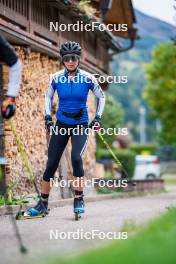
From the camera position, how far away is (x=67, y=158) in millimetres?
19156

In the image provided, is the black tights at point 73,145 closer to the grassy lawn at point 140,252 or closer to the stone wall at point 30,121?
the stone wall at point 30,121

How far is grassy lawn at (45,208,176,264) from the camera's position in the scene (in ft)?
18.9

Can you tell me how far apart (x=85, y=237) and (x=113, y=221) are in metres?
2.24

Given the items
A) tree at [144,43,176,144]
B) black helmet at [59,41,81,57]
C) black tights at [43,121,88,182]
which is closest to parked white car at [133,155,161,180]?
tree at [144,43,176,144]

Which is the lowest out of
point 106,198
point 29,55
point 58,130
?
point 106,198

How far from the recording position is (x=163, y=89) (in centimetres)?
5672

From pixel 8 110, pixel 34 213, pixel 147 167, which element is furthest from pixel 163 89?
pixel 8 110

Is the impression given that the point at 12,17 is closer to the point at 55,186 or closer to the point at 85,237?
the point at 55,186

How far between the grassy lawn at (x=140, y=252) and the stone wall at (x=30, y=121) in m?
9.18

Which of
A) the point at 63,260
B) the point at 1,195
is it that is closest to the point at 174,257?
the point at 63,260

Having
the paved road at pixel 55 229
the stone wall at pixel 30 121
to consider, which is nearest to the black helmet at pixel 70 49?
the paved road at pixel 55 229

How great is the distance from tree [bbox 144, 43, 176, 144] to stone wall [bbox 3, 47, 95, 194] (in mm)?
37450

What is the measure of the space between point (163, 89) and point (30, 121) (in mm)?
39478

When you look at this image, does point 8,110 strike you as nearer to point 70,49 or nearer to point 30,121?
point 70,49
